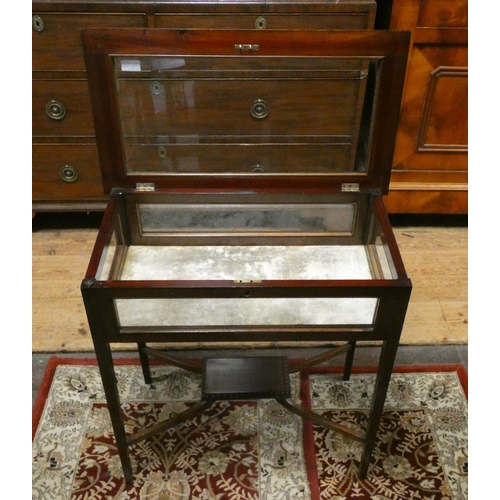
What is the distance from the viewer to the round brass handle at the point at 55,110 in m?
1.90

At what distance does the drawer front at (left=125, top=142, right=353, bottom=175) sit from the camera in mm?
1270

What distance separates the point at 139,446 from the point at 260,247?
0.64m

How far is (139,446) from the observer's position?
57.9 inches

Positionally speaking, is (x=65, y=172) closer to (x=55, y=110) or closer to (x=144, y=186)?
(x=55, y=110)

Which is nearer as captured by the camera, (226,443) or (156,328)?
(156,328)

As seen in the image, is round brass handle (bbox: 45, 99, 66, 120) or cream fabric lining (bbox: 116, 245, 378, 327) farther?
round brass handle (bbox: 45, 99, 66, 120)

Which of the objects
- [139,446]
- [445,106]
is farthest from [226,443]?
[445,106]

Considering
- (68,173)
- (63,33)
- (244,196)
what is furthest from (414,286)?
(63,33)

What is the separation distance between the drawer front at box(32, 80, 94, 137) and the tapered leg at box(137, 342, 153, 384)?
86 cm

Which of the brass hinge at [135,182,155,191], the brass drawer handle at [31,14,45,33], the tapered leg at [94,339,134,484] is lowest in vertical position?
the tapered leg at [94,339,134,484]

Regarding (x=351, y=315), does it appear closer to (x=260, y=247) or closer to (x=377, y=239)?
(x=377, y=239)

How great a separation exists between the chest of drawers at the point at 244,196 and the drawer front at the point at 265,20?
44cm

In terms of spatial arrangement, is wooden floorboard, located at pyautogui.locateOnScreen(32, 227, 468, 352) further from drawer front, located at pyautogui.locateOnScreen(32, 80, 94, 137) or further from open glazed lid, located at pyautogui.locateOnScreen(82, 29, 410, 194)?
open glazed lid, located at pyautogui.locateOnScreen(82, 29, 410, 194)

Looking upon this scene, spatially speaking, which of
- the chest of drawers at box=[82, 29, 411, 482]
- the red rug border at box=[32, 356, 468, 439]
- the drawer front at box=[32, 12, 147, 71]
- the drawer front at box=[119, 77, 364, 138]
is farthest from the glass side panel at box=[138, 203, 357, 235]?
the drawer front at box=[32, 12, 147, 71]
